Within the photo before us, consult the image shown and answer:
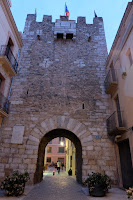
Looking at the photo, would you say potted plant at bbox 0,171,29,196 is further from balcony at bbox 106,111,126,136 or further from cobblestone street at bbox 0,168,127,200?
balcony at bbox 106,111,126,136

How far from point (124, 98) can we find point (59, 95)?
11.8ft

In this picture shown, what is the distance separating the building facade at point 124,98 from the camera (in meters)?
5.93

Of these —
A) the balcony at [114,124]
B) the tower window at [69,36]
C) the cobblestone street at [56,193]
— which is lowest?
the cobblestone street at [56,193]

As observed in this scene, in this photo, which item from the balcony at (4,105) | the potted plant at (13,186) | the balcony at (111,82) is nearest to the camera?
the potted plant at (13,186)

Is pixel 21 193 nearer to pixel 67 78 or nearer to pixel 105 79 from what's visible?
pixel 67 78

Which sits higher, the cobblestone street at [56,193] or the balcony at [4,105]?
the balcony at [4,105]

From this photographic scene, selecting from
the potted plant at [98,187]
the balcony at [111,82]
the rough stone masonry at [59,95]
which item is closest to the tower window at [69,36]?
the rough stone masonry at [59,95]

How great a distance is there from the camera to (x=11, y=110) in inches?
305

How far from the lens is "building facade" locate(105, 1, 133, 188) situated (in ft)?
19.4

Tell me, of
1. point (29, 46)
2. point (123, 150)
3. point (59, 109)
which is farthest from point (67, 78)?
point (123, 150)

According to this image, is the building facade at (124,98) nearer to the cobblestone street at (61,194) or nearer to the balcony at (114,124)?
the balcony at (114,124)

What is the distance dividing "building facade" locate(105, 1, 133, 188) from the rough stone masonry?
18.1 inches

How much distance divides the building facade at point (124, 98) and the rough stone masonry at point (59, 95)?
460mm

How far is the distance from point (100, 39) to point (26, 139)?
8.55m
